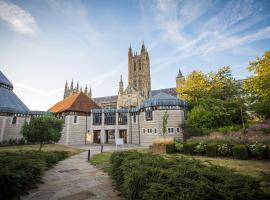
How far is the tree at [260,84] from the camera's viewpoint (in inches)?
760

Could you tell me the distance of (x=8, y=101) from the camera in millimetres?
31016

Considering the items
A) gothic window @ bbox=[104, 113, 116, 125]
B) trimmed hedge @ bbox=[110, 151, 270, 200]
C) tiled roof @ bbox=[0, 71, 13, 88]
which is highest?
tiled roof @ bbox=[0, 71, 13, 88]

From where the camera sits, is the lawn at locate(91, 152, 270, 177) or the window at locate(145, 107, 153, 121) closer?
the lawn at locate(91, 152, 270, 177)

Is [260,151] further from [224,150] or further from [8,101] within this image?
[8,101]

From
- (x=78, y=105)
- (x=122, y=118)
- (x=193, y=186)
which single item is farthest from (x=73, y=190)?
(x=78, y=105)

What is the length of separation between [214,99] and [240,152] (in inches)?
563

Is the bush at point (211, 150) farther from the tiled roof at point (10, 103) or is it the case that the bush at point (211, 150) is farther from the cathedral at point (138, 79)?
the cathedral at point (138, 79)

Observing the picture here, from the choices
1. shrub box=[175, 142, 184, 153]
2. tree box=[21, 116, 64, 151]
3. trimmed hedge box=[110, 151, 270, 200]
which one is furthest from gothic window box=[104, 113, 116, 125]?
trimmed hedge box=[110, 151, 270, 200]

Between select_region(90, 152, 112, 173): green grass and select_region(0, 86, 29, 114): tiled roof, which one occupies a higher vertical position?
select_region(0, 86, 29, 114): tiled roof

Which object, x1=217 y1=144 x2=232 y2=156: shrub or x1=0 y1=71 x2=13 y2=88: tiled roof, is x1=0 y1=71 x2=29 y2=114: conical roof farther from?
x1=217 y1=144 x2=232 y2=156: shrub

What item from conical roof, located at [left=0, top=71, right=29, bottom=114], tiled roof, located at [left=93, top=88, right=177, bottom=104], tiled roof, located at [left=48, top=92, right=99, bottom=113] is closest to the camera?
conical roof, located at [left=0, top=71, right=29, bottom=114]

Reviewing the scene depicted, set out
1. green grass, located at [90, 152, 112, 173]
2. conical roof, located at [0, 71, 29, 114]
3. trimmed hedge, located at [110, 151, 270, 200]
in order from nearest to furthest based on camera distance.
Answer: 1. trimmed hedge, located at [110, 151, 270, 200]
2. green grass, located at [90, 152, 112, 173]
3. conical roof, located at [0, 71, 29, 114]

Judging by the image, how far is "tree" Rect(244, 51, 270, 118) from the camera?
19.3 meters

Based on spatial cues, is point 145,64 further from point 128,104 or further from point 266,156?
point 266,156
